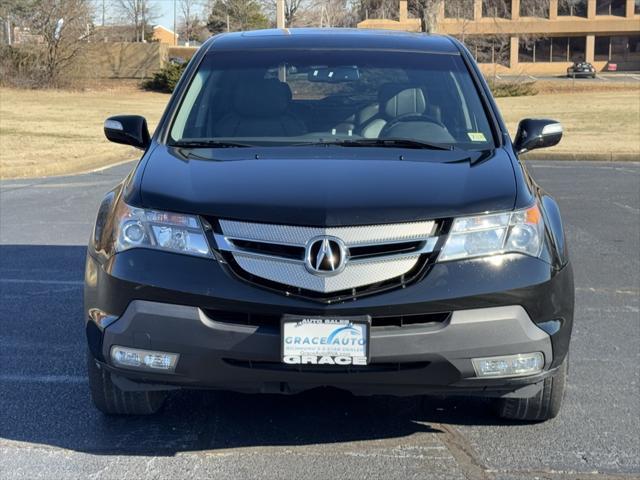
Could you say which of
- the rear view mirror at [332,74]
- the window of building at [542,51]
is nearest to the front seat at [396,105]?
the rear view mirror at [332,74]

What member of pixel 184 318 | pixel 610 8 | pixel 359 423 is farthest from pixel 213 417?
pixel 610 8

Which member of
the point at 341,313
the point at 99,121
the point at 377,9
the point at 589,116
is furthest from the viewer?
the point at 377,9

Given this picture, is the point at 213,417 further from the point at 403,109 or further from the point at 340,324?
the point at 403,109

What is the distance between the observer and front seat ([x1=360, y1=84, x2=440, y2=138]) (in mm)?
4711

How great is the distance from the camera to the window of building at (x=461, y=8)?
4628 centimetres

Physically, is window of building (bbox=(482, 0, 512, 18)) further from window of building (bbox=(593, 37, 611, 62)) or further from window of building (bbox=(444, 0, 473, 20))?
window of building (bbox=(593, 37, 611, 62))

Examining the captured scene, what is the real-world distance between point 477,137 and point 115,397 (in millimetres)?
2153

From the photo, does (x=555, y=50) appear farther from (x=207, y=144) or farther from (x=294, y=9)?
(x=207, y=144)

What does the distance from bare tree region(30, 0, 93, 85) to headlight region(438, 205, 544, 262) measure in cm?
3977

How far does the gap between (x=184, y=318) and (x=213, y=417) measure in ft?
3.38

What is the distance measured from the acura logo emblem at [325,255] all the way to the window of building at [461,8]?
146ft

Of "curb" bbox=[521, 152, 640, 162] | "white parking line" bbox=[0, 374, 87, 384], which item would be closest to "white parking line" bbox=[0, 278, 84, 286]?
"white parking line" bbox=[0, 374, 87, 384]

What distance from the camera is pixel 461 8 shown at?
1873 inches

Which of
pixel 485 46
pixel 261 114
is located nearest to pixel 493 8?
pixel 485 46
